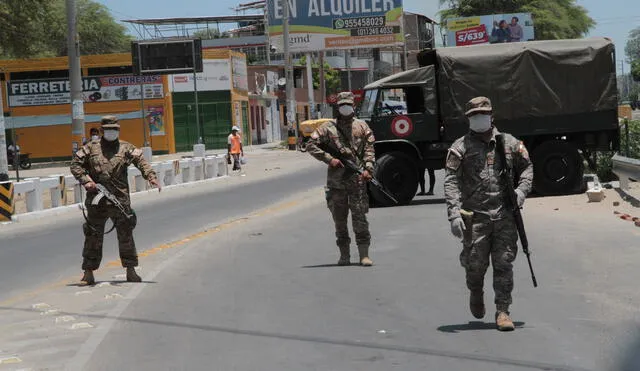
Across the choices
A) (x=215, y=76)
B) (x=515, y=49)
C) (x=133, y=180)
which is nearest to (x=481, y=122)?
(x=515, y=49)

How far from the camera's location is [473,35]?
3435 inches

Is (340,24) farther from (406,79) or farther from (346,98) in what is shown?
(346,98)

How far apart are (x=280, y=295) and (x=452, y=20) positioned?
79.0m

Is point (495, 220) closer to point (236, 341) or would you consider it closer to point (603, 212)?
point (236, 341)

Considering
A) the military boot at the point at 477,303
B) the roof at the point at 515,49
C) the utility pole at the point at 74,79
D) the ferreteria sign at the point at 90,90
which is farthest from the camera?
the ferreteria sign at the point at 90,90

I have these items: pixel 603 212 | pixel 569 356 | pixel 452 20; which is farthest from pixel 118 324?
pixel 452 20

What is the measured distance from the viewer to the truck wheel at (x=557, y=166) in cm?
2198

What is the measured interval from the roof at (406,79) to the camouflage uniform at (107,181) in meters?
10.6

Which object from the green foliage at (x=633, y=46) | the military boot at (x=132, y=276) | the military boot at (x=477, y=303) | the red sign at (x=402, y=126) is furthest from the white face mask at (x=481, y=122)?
the green foliage at (x=633, y=46)

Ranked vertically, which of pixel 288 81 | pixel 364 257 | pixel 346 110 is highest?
pixel 288 81

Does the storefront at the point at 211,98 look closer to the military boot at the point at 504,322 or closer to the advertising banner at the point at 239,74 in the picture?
the advertising banner at the point at 239,74

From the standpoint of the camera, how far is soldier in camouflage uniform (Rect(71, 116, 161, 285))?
11.5 metres

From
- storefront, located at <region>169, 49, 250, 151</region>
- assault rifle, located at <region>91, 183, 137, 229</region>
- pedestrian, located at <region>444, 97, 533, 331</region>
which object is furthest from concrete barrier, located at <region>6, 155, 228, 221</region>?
storefront, located at <region>169, 49, 250, 151</region>

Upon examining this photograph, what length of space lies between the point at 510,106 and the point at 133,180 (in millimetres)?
14501
